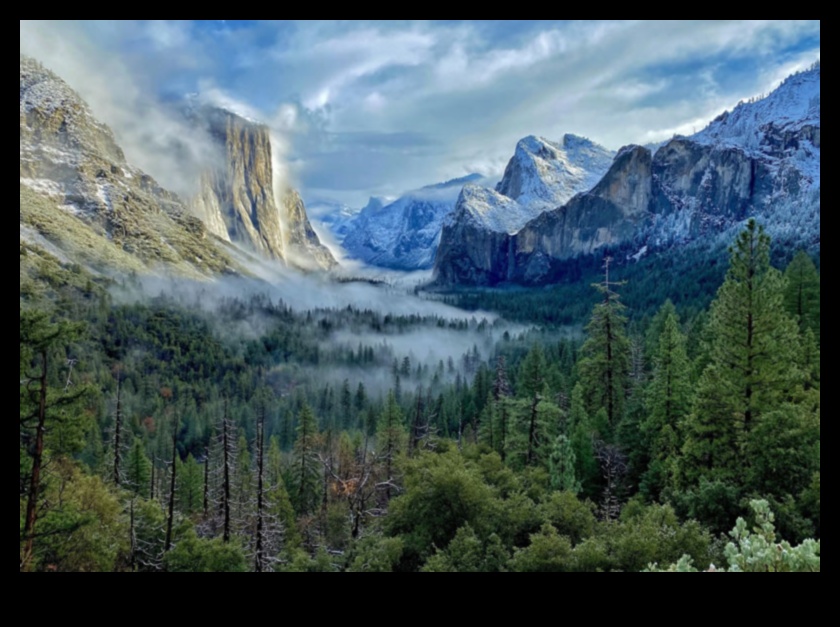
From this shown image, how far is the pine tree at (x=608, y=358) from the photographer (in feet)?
101

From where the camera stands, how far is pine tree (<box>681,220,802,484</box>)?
59.5 feet

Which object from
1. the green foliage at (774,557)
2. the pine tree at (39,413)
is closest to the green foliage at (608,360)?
the green foliage at (774,557)

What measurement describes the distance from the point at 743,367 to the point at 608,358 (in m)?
12.9

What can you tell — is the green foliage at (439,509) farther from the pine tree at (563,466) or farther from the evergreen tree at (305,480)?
the evergreen tree at (305,480)

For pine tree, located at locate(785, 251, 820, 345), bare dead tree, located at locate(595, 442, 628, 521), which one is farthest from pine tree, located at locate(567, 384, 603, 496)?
pine tree, located at locate(785, 251, 820, 345)

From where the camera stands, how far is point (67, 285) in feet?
566

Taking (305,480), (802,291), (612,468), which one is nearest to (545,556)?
(612,468)

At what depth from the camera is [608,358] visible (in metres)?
31.5

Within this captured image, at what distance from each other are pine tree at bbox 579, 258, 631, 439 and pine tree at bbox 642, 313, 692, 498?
4228mm

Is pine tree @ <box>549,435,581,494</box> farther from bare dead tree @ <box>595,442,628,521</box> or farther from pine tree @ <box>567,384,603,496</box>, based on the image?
bare dead tree @ <box>595,442,628,521</box>

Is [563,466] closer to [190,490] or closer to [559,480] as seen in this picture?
[559,480]
